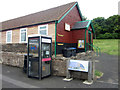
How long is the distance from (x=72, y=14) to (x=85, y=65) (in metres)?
9.26

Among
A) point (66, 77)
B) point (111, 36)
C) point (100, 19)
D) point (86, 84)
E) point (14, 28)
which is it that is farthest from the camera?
point (100, 19)

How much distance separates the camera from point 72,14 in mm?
13609

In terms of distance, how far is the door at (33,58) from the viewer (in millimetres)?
6662

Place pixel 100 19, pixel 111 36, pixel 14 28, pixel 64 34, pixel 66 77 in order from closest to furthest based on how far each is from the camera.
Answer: pixel 66 77
pixel 64 34
pixel 14 28
pixel 111 36
pixel 100 19

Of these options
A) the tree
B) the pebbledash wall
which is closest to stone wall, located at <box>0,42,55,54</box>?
the pebbledash wall

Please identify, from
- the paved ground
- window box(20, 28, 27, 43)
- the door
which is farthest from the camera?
window box(20, 28, 27, 43)

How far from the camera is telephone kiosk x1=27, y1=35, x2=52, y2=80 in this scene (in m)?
6.40

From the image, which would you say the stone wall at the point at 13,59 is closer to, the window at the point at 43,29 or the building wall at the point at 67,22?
the window at the point at 43,29

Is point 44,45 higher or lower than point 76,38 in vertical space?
lower

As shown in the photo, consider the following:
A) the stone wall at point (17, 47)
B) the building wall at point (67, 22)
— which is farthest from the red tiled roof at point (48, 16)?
the stone wall at point (17, 47)

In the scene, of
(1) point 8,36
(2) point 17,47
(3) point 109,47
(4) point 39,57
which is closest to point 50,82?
(4) point 39,57

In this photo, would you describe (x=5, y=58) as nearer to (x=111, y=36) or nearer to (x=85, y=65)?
(x=85, y=65)

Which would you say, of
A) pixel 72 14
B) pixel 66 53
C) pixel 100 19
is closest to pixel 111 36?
pixel 100 19

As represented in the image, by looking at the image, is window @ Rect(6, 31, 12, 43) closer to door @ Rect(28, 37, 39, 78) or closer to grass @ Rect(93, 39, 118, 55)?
door @ Rect(28, 37, 39, 78)
